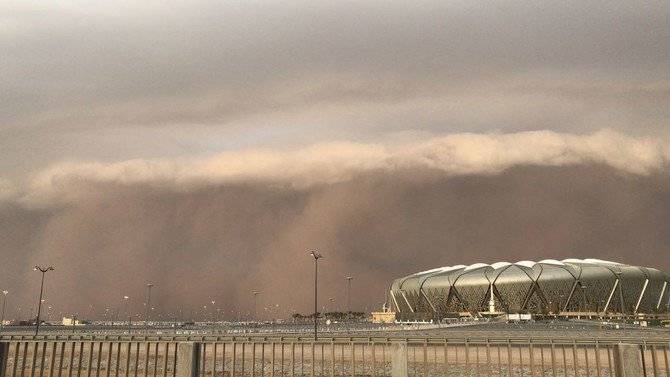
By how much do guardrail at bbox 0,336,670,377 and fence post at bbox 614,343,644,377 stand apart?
0.05m

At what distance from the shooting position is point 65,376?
183ft

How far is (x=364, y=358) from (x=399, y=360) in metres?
18.7

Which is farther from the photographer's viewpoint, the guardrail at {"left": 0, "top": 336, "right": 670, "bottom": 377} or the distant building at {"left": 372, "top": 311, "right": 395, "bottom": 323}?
the distant building at {"left": 372, "top": 311, "right": 395, "bottom": 323}

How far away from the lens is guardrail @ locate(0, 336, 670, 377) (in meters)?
33.4

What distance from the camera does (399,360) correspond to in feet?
108

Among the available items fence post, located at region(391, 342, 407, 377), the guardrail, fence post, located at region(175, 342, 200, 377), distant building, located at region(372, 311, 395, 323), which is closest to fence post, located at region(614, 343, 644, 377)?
the guardrail

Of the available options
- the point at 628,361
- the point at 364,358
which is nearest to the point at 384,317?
the point at 364,358

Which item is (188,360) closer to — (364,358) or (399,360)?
(399,360)

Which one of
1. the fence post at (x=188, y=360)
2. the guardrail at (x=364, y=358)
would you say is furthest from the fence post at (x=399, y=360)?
the fence post at (x=188, y=360)

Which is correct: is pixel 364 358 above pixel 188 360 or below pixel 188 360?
below

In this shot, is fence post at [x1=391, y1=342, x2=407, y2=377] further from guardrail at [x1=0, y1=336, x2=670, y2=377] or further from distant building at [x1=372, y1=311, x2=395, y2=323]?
distant building at [x1=372, y1=311, x2=395, y2=323]

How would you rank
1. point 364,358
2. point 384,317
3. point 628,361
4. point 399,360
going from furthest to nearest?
1. point 384,317
2. point 364,358
3. point 399,360
4. point 628,361

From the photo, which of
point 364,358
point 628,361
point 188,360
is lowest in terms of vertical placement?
point 364,358

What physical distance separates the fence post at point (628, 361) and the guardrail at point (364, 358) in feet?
0.16
